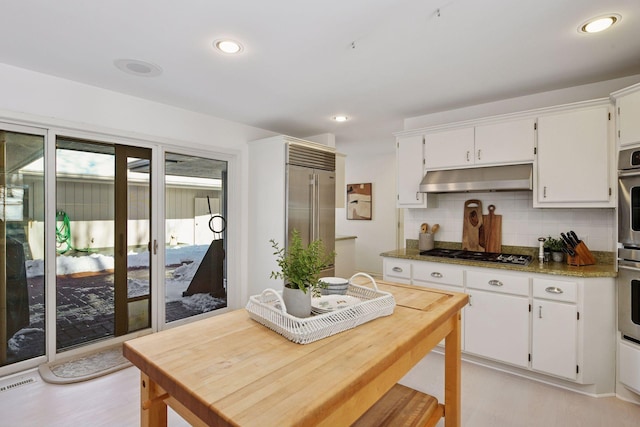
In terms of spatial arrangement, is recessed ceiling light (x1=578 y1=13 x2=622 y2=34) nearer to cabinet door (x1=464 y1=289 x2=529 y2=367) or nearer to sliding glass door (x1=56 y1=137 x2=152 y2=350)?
cabinet door (x1=464 y1=289 x2=529 y2=367)

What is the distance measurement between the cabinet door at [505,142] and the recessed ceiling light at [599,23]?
906mm

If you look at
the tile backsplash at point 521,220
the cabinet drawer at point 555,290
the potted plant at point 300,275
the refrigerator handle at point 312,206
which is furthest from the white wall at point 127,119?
the cabinet drawer at point 555,290

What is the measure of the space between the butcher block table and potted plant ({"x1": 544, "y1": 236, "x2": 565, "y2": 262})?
2073 millimetres

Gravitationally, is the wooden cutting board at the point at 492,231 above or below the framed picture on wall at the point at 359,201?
below

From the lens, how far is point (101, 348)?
307 centimetres

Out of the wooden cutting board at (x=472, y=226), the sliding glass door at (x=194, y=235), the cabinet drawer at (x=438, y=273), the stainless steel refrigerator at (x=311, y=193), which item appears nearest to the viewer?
the cabinet drawer at (x=438, y=273)

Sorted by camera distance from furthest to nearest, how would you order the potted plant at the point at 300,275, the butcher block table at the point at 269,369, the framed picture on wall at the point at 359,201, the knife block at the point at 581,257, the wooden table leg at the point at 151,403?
1. the framed picture on wall at the point at 359,201
2. the knife block at the point at 581,257
3. the potted plant at the point at 300,275
4. the wooden table leg at the point at 151,403
5. the butcher block table at the point at 269,369

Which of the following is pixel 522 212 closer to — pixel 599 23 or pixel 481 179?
pixel 481 179

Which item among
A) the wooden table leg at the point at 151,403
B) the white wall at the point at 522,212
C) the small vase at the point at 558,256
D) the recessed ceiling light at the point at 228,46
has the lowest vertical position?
the wooden table leg at the point at 151,403

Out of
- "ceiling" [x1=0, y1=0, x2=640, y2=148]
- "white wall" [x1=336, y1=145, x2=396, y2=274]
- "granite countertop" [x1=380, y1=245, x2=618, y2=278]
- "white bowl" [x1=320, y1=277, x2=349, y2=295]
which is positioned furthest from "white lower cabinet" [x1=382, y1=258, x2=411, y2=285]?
"white wall" [x1=336, y1=145, x2=396, y2=274]

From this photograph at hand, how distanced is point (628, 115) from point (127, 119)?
406 centimetres

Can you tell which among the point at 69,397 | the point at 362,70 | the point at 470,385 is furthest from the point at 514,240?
the point at 69,397

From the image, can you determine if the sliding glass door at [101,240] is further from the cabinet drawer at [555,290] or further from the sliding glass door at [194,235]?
the cabinet drawer at [555,290]

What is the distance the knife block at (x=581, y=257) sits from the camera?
2709 millimetres
